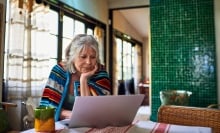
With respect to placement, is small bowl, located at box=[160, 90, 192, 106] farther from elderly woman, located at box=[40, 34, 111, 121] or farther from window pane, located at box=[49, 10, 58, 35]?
elderly woman, located at box=[40, 34, 111, 121]

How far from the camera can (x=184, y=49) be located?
153 inches

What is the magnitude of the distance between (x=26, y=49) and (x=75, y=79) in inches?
50.1

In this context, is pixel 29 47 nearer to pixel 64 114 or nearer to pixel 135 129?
pixel 64 114

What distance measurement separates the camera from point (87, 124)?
1067mm

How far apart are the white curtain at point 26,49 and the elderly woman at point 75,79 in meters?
1.06

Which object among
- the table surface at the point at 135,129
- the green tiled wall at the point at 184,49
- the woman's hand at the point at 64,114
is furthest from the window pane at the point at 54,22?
the table surface at the point at 135,129

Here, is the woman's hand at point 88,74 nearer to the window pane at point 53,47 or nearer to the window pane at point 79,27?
the window pane at point 53,47

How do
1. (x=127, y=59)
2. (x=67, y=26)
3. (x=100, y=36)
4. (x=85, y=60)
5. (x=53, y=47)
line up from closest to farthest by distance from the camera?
(x=85, y=60)
(x=53, y=47)
(x=67, y=26)
(x=100, y=36)
(x=127, y=59)

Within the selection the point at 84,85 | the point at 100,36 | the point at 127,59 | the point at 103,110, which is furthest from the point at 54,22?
the point at 127,59

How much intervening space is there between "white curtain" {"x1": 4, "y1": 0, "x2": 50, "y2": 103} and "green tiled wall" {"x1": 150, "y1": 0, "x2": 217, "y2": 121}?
203cm

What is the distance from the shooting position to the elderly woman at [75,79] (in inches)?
51.1

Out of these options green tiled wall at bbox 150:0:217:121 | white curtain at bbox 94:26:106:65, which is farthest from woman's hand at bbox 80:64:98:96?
green tiled wall at bbox 150:0:217:121


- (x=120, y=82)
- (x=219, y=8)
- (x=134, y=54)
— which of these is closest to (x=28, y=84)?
(x=219, y=8)

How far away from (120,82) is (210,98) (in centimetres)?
239
